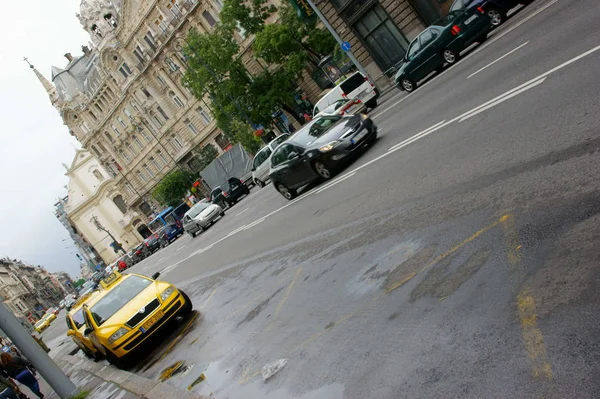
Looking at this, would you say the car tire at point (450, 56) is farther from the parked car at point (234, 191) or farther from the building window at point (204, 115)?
the building window at point (204, 115)

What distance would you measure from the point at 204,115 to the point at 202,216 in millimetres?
29081

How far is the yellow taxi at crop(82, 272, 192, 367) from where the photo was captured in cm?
1077

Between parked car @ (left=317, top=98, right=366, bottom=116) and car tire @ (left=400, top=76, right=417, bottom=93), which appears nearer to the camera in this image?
car tire @ (left=400, top=76, right=417, bottom=93)

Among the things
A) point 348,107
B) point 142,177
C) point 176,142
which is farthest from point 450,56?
point 142,177

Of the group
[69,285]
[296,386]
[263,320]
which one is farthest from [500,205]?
[69,285]

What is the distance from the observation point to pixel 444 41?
19438 mm

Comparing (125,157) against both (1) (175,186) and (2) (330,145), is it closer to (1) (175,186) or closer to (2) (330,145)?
(1) (175,186)

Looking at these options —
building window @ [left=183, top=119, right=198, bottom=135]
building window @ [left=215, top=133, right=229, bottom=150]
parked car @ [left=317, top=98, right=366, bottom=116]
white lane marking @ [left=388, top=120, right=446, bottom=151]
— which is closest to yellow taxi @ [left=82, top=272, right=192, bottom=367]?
white lane marking @ [left=388, top=120, right=446, bottom=151]

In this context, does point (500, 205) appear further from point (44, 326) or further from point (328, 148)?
point (44, 326)

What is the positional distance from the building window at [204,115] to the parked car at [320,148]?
42.4m

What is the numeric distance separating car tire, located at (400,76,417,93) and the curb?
626 inches

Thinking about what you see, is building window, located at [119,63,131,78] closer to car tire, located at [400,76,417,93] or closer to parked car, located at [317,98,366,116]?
parked car, located at [317,98,366,116]

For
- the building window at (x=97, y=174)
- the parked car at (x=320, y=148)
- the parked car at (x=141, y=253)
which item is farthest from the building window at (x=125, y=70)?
the parked car at (x=320, y=148)

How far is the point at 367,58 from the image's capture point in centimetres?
3306
